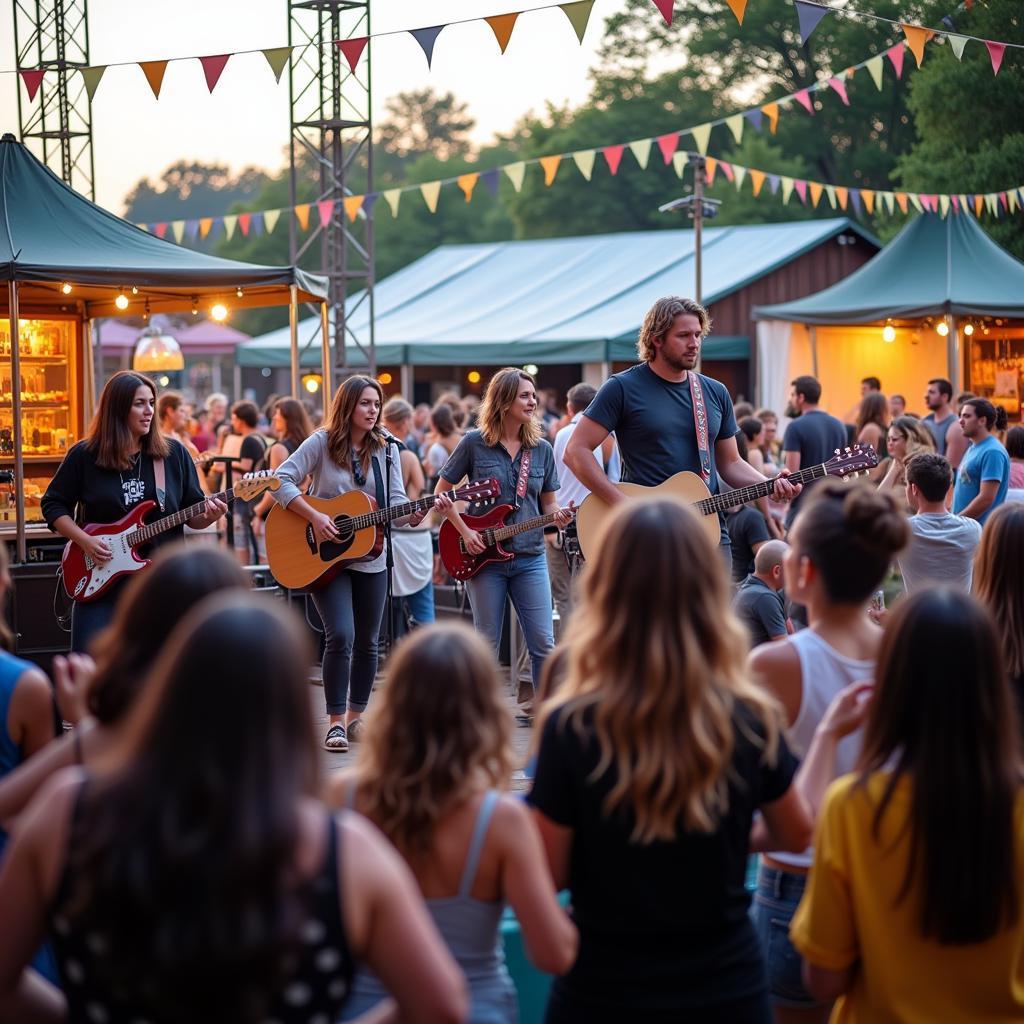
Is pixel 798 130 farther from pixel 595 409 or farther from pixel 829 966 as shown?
pixel 829 966

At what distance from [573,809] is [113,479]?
4409 mm

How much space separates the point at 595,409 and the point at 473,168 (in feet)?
198

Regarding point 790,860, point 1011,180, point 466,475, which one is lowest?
point 790,860

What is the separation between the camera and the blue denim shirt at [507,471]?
23.0ft

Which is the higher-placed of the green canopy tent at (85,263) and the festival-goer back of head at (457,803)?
the green canopy tent at (85,263)

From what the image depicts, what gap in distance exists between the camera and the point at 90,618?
6023 mm

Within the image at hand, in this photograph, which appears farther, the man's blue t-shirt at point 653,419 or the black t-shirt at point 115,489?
the black t-shirt at point 115,489

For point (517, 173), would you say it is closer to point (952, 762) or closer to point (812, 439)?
point (812, 439)

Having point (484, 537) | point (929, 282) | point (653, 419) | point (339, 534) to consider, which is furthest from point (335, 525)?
point (929, 282)

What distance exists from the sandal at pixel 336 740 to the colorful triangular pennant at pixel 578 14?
5268mm

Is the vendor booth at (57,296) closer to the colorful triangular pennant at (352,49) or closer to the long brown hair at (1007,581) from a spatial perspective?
the colorful triangular pennant at (352,49)

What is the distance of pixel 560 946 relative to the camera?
2152 mm

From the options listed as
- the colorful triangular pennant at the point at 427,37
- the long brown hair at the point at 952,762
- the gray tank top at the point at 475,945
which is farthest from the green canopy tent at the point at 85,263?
the long brown hair at the point at 952,762

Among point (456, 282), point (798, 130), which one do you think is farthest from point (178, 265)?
point (798, 130)
